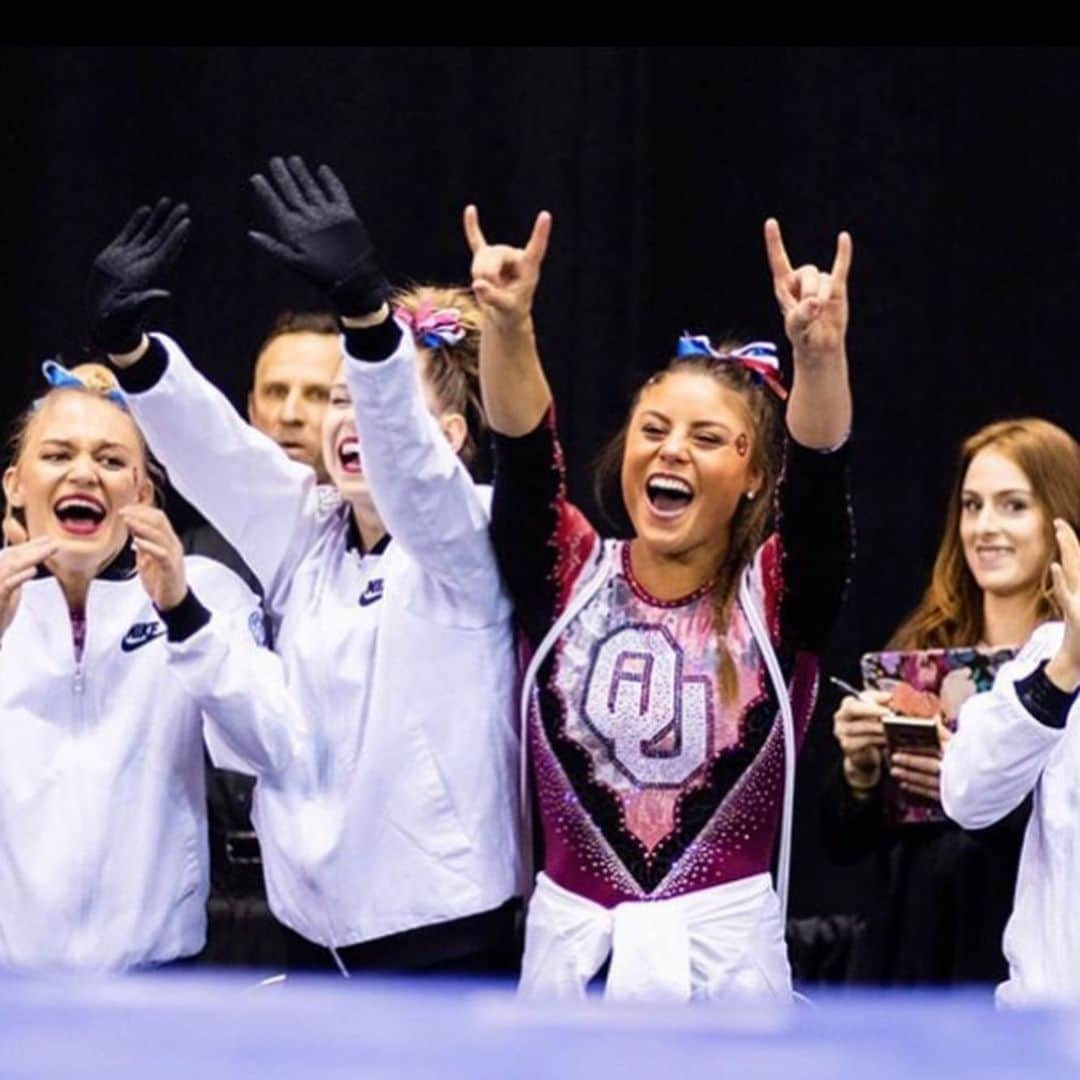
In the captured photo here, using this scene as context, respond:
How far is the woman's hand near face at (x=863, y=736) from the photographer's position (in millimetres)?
3135

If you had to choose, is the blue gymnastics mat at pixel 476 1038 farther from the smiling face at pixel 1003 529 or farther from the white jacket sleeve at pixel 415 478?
the smiling face at pixel 1003 529

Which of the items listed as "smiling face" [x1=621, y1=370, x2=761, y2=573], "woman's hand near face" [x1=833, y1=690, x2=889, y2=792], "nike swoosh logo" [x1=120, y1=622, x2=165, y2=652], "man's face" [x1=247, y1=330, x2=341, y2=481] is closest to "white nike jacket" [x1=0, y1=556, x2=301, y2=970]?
"nike swoosh logo" [x1=120, y1=622, x2=165, y2=652]

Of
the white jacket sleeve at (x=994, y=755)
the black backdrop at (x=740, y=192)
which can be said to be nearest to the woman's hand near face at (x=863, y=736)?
the white jacket sleeve at (x=994, y=755)

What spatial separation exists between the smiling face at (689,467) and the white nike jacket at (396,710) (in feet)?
0.62

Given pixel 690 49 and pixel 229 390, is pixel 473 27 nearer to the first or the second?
pixel 690 49

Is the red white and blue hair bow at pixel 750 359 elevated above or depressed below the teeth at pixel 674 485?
above

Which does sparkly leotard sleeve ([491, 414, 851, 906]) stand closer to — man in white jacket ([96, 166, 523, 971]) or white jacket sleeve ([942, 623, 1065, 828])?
man in white jacket ([96, 166, 523, 971])

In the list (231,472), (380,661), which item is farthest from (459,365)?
(380,661)

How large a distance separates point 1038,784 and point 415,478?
2.66ft

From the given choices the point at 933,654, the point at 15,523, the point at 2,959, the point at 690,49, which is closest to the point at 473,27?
the point at 690,49

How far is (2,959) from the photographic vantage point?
10.0ft

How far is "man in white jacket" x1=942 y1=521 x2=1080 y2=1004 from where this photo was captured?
282 cm

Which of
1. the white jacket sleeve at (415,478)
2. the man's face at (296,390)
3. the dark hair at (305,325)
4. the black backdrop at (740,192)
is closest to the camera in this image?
the white jacket sleeve at (415,478)

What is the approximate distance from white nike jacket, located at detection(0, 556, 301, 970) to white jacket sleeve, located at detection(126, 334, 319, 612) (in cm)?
10
